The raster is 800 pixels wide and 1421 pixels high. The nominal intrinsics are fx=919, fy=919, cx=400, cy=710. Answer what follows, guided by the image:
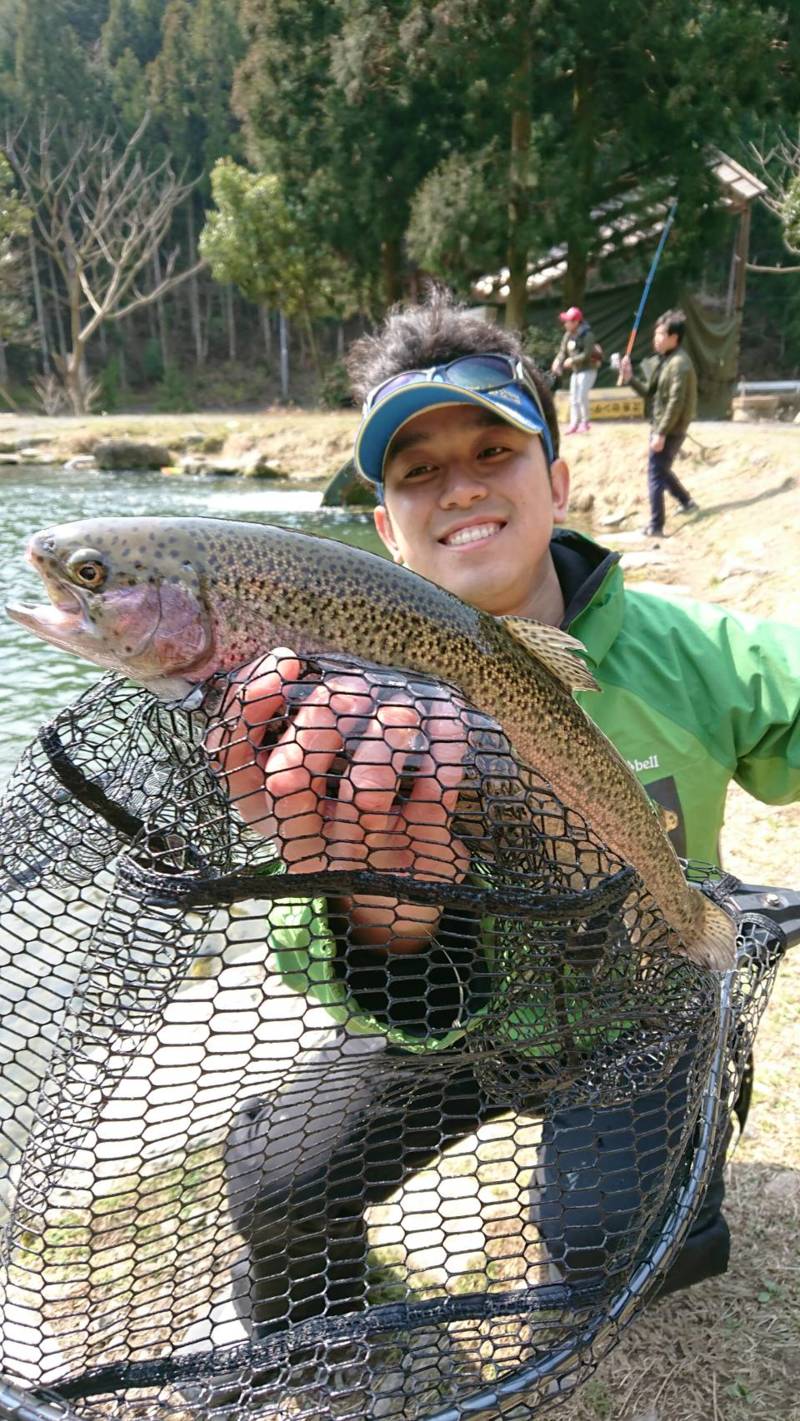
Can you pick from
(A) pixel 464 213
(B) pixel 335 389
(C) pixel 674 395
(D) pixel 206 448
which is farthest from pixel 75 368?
(C) pixel 674 395

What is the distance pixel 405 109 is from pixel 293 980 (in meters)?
34.2

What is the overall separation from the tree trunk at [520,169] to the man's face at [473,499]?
25.8 m

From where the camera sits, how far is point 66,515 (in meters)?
19.7

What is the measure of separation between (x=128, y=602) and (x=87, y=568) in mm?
111

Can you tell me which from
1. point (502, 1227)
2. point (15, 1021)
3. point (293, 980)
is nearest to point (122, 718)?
point (293, 980)

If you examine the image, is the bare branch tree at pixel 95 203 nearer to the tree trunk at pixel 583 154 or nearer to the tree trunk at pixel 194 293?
the tree trunk at pixel 194 293

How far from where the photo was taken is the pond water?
31.2ft

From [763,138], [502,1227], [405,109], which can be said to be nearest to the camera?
[502,1227]

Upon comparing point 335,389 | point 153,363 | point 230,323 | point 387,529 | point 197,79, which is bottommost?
point 387,529

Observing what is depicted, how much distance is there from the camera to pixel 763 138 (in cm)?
3597

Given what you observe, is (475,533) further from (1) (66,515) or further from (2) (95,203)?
(2) (95,203)

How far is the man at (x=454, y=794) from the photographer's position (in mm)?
1922

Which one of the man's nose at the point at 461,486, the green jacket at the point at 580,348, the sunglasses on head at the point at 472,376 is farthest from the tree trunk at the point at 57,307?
the man's nose at the point at 461,486

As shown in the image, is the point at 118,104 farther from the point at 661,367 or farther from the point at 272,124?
the point at 661,367
